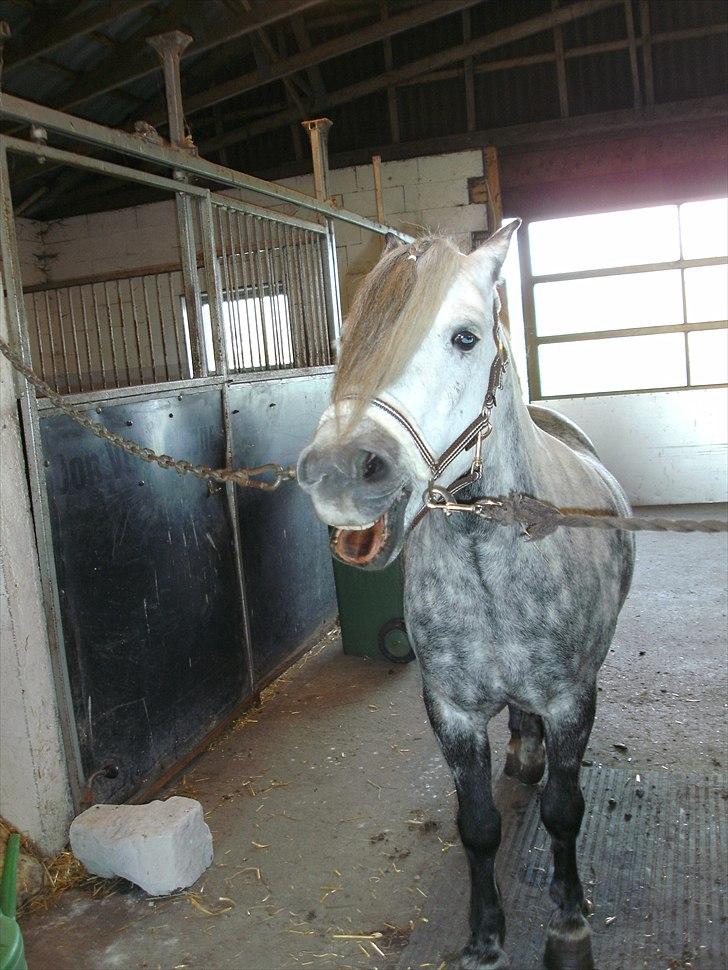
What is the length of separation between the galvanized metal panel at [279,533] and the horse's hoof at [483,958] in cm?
193

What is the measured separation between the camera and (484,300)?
157 centimetres

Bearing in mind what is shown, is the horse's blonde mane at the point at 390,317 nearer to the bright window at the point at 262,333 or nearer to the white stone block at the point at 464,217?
the bright window at the point at 262,333

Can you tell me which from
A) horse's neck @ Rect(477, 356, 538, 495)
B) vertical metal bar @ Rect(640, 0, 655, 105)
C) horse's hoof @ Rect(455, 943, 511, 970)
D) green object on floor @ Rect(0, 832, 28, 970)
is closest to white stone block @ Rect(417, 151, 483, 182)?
vertical metal bar @ Rect(640, 0, 655, 105)

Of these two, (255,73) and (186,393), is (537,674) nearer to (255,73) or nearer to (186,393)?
(186,393)

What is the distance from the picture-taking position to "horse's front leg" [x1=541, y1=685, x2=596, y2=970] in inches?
74.8

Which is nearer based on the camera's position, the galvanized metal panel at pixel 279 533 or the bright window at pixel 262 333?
the galvanized metal panel at pixel 279 533

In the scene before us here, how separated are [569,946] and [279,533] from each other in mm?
2414

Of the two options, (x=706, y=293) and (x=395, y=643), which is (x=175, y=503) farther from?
(x=706, y=293)

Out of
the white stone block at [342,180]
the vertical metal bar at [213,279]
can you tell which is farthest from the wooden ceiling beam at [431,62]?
the vertical metal bar at [213,279]

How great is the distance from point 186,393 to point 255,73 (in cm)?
500

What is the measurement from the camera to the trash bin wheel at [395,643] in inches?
155

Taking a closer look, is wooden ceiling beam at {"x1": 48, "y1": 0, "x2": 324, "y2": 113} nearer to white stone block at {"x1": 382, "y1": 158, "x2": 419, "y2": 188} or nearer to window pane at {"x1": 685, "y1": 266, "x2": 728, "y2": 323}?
white stone block at {"x1": 382, "y1": 158, "x2": 419, "y2": 188}

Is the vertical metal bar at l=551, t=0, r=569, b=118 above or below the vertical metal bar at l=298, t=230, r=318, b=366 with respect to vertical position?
above

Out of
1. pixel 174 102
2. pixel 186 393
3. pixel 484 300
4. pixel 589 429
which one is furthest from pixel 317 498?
pixel 589 429
